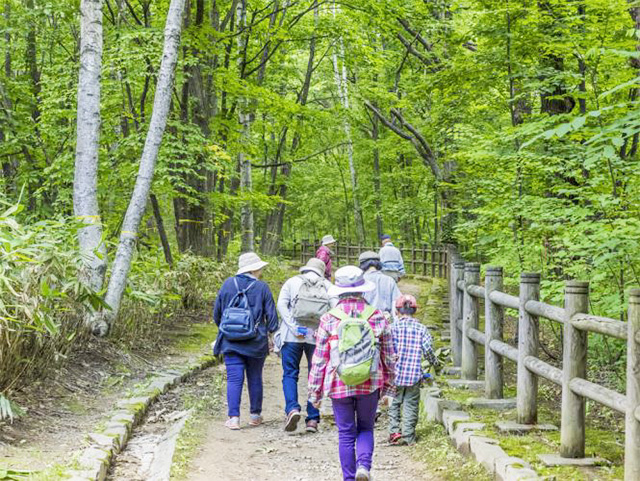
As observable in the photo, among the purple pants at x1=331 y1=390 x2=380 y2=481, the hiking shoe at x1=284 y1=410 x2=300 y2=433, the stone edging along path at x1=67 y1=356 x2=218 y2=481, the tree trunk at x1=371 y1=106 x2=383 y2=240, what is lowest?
the hiking shoe at x1=284 y1=410 x2=300 y2=433

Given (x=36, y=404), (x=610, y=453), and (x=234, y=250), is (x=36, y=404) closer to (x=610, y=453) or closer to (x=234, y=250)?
(x=610, y=453)

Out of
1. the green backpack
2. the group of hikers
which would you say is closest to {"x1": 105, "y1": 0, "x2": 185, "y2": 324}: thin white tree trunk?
the group of hikers

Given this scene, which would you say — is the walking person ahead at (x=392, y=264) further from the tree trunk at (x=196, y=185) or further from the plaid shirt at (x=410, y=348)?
Result: the tree trunk at (x=196, y=185)

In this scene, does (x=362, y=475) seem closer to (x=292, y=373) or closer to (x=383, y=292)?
(x=292, y=373)

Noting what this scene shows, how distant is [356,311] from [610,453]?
216cm

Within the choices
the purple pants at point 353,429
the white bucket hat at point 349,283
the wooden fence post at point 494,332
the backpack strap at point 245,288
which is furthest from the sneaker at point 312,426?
the white bucket hat at point 349,283

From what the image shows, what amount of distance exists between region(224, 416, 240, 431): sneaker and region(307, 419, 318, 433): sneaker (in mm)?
703

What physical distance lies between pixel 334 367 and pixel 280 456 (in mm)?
1701

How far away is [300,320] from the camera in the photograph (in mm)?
6875

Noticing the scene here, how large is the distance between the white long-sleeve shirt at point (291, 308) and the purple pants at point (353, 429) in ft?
6.84

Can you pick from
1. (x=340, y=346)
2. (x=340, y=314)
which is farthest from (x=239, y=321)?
(x=340, y=346)

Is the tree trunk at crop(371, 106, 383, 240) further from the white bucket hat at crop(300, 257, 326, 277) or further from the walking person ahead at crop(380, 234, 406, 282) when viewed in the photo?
the white bucket hat at crop(300, 257, 326, 277)

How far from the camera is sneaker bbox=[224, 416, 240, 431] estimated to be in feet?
22.3

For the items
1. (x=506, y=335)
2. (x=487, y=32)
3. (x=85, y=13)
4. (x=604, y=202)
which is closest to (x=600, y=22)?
(x=487, y=32)
